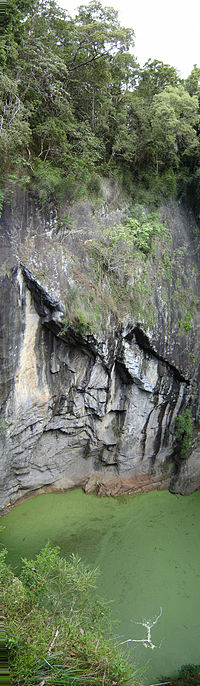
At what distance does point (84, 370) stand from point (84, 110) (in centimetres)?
601

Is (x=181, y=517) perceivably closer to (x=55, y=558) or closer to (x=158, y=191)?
(x=55, y=558)

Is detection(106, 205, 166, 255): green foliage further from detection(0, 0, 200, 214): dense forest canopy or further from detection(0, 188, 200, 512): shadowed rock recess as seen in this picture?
detection(0, 0, 200, 214): dense forest canopy

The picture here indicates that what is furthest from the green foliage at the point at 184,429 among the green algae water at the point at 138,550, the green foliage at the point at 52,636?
the green foliage at the point at 52,636

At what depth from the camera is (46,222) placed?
26.0 feet

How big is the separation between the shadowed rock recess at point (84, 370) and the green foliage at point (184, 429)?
188mm

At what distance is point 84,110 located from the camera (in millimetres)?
9141

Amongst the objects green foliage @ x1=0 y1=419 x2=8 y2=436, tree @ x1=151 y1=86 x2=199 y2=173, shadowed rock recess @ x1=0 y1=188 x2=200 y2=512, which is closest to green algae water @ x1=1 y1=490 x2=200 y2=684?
shadowed rock recess @ x1=0 y1=188 x2=200 y2=512

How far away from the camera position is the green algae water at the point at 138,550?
7.06m

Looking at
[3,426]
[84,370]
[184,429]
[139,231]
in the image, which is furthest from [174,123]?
[3,426]

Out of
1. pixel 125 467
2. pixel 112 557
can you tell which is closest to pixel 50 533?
pixel 112 557

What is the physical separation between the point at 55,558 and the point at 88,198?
283 inches

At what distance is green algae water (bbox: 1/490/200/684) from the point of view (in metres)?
→ 7.06

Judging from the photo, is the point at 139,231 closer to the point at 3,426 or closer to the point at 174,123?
the point at 174,123

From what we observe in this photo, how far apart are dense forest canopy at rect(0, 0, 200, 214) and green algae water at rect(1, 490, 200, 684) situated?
700 cm
